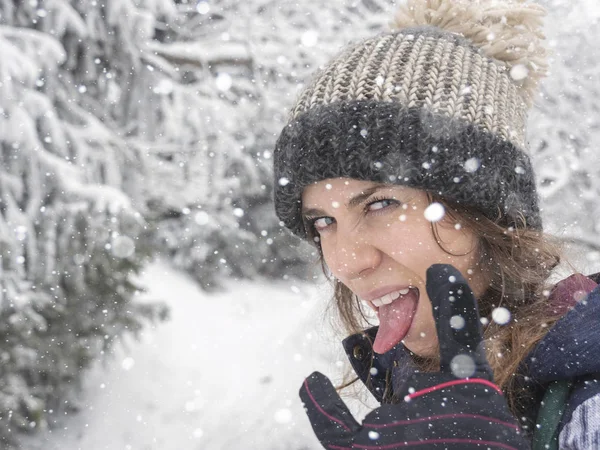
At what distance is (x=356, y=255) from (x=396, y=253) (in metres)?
0.11

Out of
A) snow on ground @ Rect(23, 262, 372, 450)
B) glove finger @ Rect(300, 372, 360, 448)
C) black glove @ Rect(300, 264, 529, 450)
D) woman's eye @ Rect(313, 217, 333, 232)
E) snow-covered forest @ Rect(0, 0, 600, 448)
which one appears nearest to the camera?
black glove @ Rect(300, 264, 529, 450)

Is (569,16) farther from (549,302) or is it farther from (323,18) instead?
(549,302)

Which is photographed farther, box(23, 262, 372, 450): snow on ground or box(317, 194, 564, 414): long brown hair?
box(23, 262, 372, 450): snow on ground

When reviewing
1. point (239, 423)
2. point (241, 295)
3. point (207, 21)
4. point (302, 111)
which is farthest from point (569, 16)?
point (302, 111)

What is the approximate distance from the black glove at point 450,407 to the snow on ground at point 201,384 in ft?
8.57

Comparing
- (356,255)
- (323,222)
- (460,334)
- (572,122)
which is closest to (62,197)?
(323,222)

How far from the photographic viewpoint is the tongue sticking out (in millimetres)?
1596

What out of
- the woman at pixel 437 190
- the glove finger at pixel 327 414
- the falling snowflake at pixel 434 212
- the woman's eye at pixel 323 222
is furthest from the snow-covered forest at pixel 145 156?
the glove finger at pixel 327 414

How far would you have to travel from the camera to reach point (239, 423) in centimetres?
514

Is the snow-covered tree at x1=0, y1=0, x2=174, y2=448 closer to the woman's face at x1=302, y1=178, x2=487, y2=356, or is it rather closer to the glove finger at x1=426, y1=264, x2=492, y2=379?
the woman's face at x1=302, y1=178, x2=487, y2=356

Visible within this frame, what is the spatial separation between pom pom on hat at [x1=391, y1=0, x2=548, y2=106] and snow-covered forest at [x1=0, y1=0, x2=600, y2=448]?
581mm

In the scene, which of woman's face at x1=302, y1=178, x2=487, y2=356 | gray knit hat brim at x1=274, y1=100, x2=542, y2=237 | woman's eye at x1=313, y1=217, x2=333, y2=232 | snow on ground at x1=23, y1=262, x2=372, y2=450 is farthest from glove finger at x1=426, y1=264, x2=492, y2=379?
snow on ground at x1=23, y1=262, x2=372, y2=450

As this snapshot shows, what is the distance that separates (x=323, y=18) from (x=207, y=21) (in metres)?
1.56

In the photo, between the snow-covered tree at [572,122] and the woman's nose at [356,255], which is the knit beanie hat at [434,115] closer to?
the woman's nose at [356,255]
